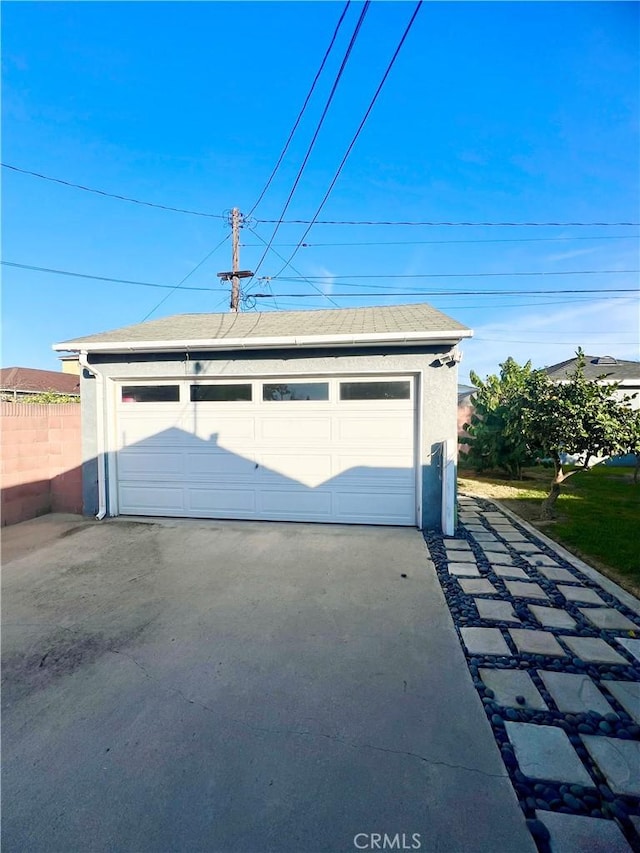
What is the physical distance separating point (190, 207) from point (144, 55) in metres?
4.91

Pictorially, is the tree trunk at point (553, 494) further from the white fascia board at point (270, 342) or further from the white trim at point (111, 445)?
the white trim at point (111, 445)

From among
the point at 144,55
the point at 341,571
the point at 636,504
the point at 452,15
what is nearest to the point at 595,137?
the point at 452,15

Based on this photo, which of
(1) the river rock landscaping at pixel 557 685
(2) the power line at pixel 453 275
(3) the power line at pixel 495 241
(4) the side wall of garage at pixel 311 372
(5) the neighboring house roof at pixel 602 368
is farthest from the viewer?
(5) the neighboring house roof at pixel 602 368

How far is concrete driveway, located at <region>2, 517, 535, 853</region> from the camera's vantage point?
1523 mm

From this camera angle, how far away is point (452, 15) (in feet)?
12.4

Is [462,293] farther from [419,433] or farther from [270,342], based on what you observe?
[270,342]

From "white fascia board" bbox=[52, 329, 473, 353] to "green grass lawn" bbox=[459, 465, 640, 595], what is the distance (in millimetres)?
3272

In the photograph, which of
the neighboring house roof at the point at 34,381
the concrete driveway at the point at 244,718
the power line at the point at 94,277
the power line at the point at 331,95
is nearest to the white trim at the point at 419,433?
the concrete driveway at the point at 244,718

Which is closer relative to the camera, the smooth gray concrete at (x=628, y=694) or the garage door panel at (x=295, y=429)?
the smooth gray concrete at (x=628, y=694)

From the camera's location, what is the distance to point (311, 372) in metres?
5.74

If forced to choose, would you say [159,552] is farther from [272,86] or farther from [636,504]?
[636,504]

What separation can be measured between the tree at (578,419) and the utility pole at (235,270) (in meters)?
10.0

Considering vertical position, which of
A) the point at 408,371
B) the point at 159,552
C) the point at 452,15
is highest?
the point at 452,15

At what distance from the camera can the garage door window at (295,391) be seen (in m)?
5.82
